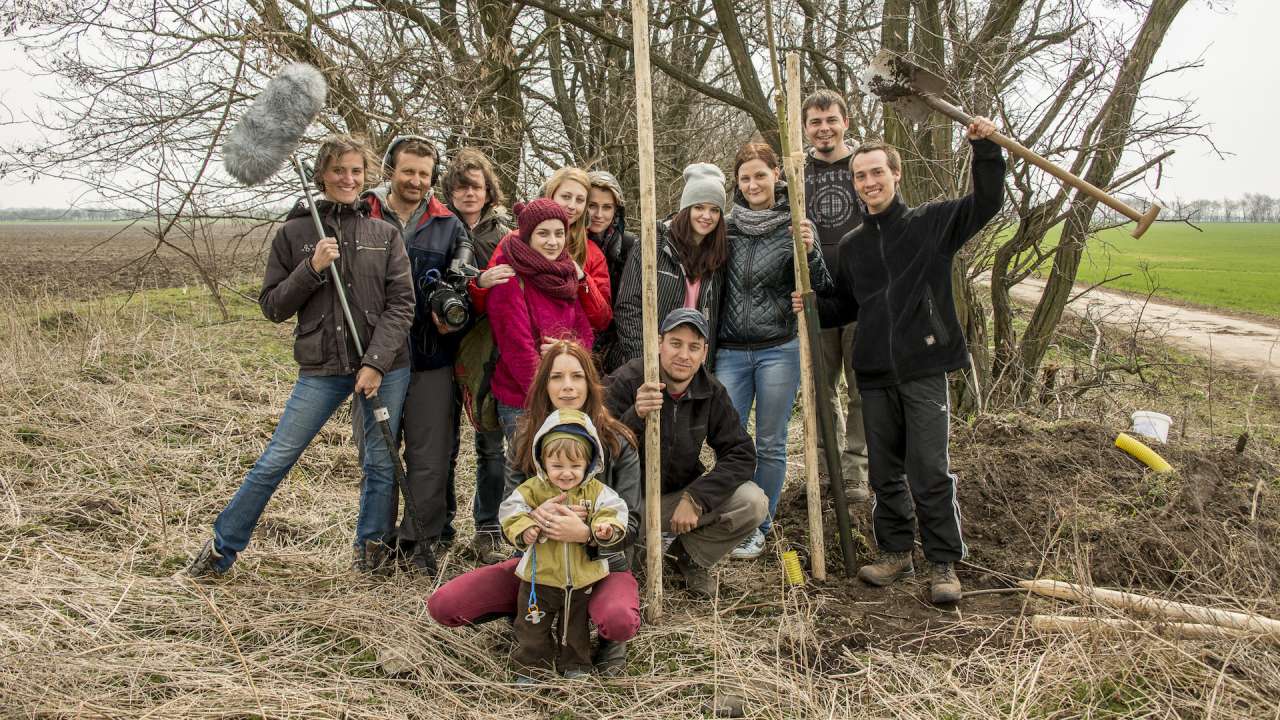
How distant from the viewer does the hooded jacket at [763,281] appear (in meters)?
4.13

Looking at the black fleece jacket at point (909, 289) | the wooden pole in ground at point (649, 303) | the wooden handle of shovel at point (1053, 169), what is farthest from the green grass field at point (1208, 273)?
the wooden pole in ground at point (649, 303)

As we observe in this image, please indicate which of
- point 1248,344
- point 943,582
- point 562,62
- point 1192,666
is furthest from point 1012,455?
point 1248,344

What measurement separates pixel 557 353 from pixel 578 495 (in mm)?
567

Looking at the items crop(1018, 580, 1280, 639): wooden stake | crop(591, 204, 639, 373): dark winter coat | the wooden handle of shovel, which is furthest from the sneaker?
the wooden handle of shovel

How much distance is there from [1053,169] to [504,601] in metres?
2.90

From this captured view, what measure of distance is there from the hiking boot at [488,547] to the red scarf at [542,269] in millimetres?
1327

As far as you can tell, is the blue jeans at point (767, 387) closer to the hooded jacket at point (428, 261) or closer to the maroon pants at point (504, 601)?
the maroon pants at point (504, 601)

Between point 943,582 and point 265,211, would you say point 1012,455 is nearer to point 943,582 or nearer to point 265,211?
point 943,582

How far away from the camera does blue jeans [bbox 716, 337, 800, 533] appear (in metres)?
4.18

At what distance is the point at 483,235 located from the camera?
4.26m

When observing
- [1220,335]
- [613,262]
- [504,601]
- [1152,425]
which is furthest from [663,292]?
[1220,335]

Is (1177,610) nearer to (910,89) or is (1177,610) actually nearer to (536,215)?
(910,89)

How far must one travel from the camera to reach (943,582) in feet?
12.5

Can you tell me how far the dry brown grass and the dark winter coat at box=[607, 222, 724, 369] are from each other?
1268 mm
